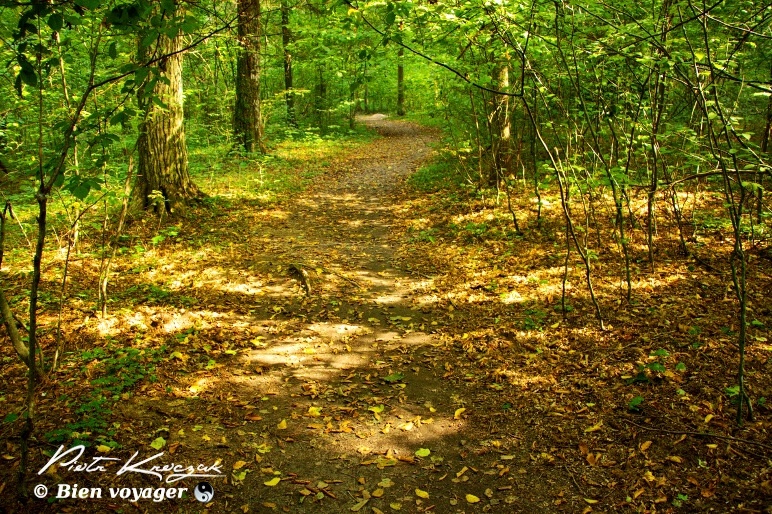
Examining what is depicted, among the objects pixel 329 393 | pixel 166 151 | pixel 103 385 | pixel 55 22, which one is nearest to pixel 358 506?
pixel 329 393

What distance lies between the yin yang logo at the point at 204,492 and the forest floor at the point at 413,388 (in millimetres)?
50

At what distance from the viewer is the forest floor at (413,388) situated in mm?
3574

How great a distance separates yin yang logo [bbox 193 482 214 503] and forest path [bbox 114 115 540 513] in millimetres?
78

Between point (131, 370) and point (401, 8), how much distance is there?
14.6 ft

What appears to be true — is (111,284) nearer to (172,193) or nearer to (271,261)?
(271,261)

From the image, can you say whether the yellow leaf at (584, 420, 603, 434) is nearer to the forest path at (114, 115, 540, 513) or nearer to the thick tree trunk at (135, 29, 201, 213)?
the forest path at (114, 115, 540, 513)

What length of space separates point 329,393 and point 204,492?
1.61 metres

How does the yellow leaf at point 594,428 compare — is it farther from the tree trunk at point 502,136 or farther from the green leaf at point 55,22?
the tree trunk at point 502,136

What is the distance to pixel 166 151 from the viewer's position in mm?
8945

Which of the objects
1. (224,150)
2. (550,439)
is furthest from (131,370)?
(224,150)

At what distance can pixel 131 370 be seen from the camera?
15.6 feet

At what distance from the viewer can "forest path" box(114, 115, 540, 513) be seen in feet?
12.1
